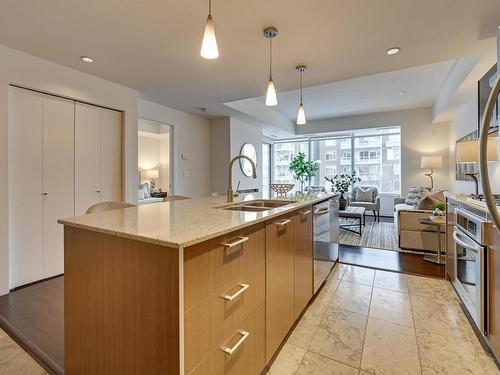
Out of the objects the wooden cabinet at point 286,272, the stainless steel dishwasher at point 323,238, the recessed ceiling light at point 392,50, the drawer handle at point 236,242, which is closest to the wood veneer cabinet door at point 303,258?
the wooden cabinet at point 286,272

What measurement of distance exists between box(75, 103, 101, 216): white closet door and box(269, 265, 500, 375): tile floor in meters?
2.83

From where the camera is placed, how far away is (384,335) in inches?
70.5

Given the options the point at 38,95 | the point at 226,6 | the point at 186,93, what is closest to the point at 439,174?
the point at 186,93

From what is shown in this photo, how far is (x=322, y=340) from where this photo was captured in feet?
5.71

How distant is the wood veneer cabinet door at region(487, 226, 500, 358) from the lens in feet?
4.86

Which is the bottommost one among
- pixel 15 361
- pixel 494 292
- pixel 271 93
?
pixel 15 361

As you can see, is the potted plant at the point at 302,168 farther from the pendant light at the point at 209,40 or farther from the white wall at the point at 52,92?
the pendant light at the point at 209,40

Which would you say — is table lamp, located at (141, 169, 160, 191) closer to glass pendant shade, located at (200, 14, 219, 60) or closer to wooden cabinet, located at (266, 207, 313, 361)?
wooden cabinet, located at (266, 207, 313, 361)

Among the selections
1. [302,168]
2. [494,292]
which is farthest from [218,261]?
[302,168]

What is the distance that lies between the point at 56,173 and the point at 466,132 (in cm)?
609

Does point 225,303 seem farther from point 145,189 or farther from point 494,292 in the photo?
point 145,189

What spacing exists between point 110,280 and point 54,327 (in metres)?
1.35

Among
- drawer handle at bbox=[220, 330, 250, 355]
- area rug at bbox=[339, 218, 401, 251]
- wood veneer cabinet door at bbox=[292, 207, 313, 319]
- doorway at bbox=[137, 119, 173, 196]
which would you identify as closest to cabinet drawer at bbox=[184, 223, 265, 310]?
drawer handle at bbox=[220, 330, 250, 355]

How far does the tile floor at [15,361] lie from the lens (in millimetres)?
1476
